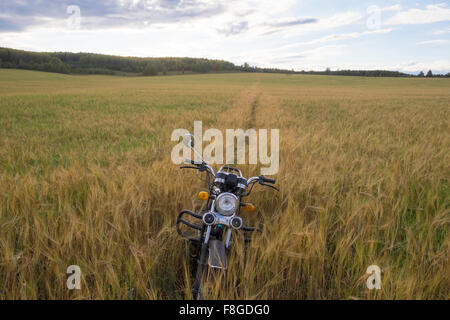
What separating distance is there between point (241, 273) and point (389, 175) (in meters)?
2.60

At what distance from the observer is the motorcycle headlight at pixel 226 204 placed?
1.60 metres

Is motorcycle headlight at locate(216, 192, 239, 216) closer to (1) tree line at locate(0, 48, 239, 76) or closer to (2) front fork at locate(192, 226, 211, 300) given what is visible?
(2) front fork at locate(192, 226, 211, 300)

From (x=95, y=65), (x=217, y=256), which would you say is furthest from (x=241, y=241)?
(x=95, y=65)

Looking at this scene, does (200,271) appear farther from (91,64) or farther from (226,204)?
(91,64)

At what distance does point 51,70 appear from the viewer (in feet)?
271

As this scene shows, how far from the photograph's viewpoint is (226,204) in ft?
5.35

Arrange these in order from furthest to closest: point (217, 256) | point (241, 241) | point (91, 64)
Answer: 1. point (91, 64)
2. point (241, 241)
3. point (217, 256)

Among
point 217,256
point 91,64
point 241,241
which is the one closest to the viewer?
point 217,256

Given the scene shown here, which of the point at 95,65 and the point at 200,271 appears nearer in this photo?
the point at 200,271

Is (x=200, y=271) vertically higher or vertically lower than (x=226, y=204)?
lower

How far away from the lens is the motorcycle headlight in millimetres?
1600

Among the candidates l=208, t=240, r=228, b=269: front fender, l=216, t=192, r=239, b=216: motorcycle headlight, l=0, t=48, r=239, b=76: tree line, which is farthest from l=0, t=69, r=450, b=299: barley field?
l=0, t=48, r=239, b=76: tree line

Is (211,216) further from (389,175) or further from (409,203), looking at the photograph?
(389,175)
